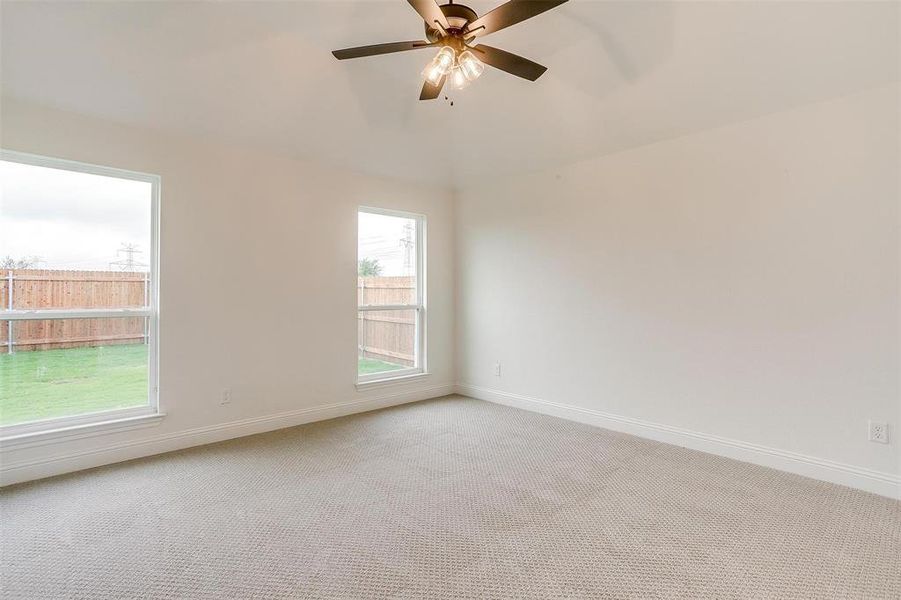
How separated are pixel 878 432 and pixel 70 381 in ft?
17.0

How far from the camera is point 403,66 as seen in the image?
3.24m

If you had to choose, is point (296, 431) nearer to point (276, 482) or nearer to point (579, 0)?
point (276, 482)

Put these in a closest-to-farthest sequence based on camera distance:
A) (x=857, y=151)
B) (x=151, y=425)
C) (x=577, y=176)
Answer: (x=857, y=151) → (x=151, y=425) → (x=577, y=176)

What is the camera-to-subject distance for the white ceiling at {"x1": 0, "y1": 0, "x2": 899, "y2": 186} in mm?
2451

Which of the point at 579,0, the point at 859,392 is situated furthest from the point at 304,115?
the point at 859,392

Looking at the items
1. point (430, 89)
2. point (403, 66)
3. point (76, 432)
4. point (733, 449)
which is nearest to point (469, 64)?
point (430, 89)

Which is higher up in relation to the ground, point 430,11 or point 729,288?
point 430,11

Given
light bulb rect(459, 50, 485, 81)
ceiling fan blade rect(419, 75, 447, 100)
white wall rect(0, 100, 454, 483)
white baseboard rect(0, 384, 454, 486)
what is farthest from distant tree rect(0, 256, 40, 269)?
light bulb rect(459, 50, 485, 81)

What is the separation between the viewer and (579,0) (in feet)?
8.17

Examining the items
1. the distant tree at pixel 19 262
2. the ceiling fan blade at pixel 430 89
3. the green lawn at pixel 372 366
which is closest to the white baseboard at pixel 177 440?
the green lawn at pixel 372 366

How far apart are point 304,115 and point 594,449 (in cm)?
345

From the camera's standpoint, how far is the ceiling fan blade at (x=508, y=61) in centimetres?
213

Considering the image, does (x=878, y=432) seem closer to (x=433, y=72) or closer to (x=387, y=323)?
(x=433, y=72)

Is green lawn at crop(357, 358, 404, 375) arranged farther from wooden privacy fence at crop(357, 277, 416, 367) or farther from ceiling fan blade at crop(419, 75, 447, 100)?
ceiling fan blade at crop(419, 75, 447, 100)
